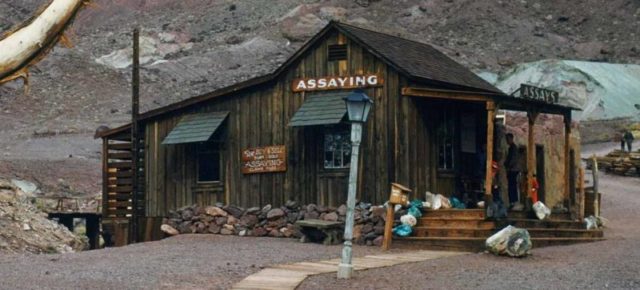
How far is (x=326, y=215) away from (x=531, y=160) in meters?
4.28

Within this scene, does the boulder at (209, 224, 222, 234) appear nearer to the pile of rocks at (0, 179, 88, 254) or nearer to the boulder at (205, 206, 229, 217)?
the boulder at (205, 206, 229, 217)

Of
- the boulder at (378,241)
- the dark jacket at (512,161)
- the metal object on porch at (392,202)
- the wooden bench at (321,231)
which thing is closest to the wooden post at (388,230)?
the metal object on porch at (392,202)

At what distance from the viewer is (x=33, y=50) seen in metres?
2.90

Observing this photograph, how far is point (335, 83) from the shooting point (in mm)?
20594

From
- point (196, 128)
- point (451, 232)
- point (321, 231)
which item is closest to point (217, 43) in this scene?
point (196, 128)

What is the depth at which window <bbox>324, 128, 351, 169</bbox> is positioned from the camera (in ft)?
66.8

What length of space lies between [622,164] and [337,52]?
22.5 meters

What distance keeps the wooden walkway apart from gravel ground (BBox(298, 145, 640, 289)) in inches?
10.3

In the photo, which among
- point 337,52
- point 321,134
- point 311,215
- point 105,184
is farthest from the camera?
point 105,184

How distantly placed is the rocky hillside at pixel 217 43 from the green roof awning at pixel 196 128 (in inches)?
1072

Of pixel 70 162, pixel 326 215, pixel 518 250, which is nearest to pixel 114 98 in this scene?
pixel 70 162

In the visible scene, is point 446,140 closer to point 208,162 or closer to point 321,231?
point 321,231

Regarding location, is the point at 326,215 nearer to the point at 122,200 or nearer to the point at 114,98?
the point at 122,200

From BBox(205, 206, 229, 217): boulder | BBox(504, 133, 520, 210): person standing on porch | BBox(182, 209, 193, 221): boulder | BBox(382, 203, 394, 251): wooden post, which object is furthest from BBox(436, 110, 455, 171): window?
BBox(182, 209, 193, 221): boulder
